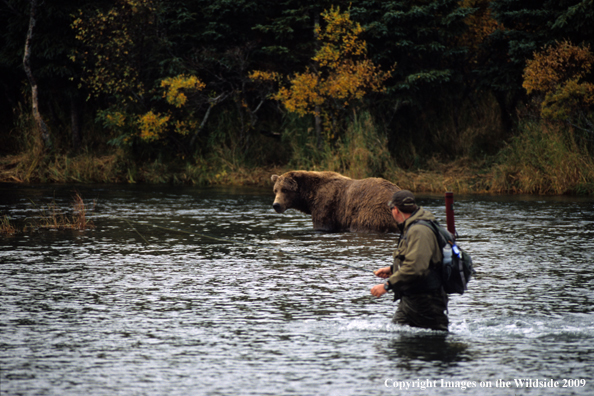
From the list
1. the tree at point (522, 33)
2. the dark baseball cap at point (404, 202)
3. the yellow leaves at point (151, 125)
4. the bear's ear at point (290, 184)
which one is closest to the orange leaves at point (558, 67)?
the tree at point (522, 33)

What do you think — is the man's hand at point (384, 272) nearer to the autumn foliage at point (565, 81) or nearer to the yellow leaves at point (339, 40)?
the autumn foliage at point (565, 81)

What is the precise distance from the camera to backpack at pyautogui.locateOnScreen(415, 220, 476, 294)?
7.09m

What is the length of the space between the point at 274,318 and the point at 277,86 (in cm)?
2740

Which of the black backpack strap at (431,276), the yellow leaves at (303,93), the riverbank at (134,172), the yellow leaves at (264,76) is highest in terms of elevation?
the yellow leaves at (264,76)

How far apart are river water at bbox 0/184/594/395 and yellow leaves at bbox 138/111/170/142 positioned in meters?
16.5

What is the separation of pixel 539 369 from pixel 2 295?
6.19 metres

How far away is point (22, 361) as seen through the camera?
6590mm

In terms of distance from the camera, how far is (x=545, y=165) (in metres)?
25.1

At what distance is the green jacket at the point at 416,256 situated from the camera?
6926 millimetres

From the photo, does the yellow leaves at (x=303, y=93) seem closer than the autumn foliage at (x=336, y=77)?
No

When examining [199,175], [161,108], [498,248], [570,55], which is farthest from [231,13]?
[498,248]

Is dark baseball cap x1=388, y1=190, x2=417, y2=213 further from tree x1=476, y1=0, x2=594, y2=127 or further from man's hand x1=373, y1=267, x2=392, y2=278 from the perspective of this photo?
tree x1=476, y1=0, x2=594, y2=127

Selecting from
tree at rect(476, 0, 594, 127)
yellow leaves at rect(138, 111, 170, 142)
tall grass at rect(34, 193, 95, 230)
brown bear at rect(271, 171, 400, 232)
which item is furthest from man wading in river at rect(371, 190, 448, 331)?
yellow leaves at rect(138, 111, 170, 142)

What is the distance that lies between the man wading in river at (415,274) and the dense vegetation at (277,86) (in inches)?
752
